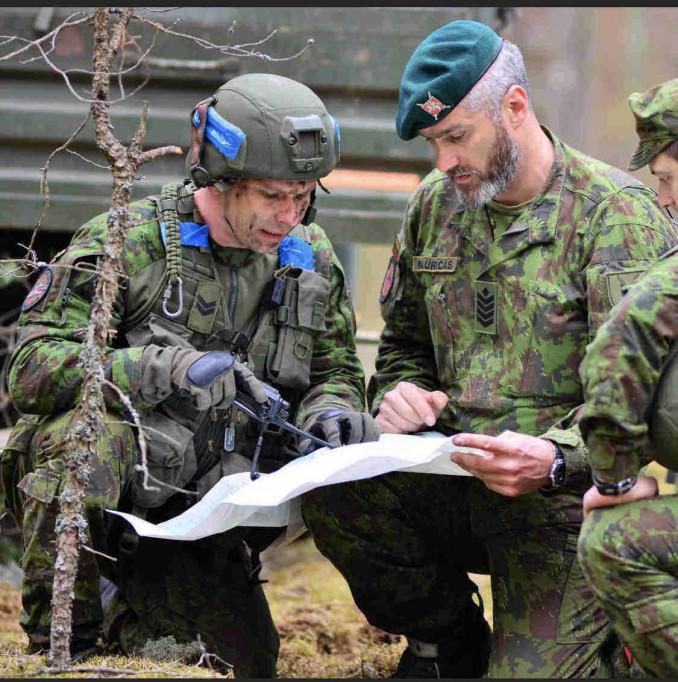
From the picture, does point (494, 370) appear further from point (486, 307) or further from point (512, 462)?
point (512, 462)

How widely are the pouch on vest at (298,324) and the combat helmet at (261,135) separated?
0.42m

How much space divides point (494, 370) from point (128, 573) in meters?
1.28

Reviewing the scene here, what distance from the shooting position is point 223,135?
415 centimetres

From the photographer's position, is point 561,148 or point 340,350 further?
point 340,350

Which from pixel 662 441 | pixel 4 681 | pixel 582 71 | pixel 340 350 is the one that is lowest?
pixel 582 71

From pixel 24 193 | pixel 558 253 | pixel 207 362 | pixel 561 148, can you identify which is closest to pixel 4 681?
pixel 207 362

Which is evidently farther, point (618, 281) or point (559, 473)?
point (618, 281)

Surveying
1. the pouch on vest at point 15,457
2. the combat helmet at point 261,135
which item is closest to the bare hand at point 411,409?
the combat helmet at point 261,135

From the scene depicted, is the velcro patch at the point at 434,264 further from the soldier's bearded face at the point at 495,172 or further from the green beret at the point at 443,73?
the green beret at the point at 443,73

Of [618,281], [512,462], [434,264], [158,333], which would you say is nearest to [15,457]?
[158,333]

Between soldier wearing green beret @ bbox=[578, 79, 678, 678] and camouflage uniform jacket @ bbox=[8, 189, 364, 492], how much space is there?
1197 millimetres

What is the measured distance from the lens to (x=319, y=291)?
450 centimetres

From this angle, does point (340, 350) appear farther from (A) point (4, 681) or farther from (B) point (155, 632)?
(A) point (4, 681)

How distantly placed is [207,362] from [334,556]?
856 millimetres
